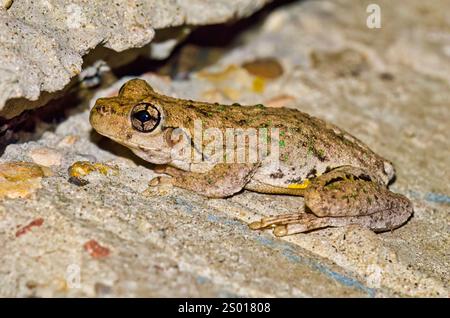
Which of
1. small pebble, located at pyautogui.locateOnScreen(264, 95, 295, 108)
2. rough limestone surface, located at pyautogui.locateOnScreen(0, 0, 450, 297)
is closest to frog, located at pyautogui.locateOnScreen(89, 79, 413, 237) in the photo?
rough limestone surface, located at pyautogui.locateOnScreen(0, 0, 450, 297)

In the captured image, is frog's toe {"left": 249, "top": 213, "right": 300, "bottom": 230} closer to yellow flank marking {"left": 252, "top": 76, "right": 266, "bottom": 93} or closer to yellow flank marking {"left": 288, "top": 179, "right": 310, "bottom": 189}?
yellow flank marking {"left": 288, "top": 179, "right": 310, "bottom": 189}

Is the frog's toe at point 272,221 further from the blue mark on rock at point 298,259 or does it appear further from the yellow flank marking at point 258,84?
the yellow flank marking at point 258,84

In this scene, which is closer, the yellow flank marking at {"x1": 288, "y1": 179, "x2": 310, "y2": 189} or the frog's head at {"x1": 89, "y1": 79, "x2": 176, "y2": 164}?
the frog's head at {"x1": 89, "y1": 79, "x2": 176, "y2": 164}

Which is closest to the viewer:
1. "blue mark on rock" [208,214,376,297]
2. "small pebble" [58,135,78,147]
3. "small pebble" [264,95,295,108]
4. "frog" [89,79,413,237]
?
"blue mark on rock" [208,214,376,297]

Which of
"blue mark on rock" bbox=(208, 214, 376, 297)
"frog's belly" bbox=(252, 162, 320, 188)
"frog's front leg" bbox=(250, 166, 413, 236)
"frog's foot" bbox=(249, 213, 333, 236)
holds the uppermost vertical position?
"frog's belly" bbox=(252, 162, 320, 188)

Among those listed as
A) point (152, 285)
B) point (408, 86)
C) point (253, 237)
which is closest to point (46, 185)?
point (152, 285)

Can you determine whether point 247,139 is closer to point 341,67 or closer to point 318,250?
point 318,250

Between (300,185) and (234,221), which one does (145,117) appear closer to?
(234,221)
